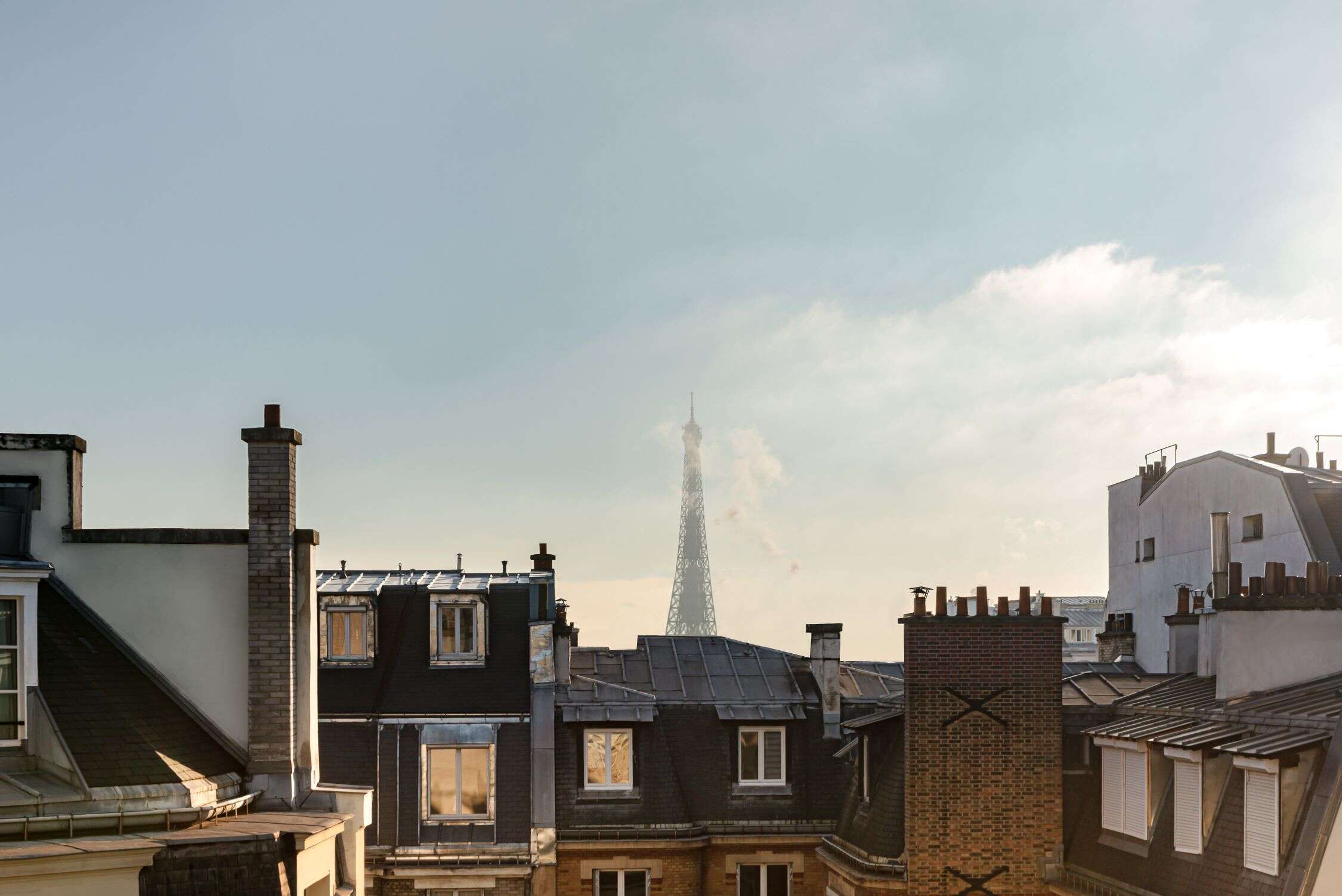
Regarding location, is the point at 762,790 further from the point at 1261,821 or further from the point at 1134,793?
the point at 1261,821

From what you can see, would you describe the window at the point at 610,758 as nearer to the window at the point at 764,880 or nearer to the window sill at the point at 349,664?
the window at the point at 764,880

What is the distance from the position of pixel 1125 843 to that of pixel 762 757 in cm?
1126

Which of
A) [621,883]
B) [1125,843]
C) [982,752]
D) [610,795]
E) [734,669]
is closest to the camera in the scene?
[1125,843]

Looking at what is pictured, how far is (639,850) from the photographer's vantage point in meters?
25.8

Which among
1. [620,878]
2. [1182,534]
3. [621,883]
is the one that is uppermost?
[1182,534]

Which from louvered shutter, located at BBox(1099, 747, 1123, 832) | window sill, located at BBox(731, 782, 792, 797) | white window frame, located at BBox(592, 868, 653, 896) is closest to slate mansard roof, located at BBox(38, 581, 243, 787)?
white window frame, located at BBox(592, 868, 653, 896)

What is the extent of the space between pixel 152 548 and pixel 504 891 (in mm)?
12889

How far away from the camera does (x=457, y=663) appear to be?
2723 cm

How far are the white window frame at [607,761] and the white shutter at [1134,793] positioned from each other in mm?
12257

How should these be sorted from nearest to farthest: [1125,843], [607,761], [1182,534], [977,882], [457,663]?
1. [1125,843]
2. [977,882]
3. [607,761]
4. [457,663]
5. [1182,534]

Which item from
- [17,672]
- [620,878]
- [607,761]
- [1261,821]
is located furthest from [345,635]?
[1261,821]

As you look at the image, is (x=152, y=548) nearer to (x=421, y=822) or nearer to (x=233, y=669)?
(x=233, y=669)

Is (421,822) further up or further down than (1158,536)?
further down

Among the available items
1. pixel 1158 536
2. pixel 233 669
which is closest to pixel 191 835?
pixel 233 669
